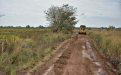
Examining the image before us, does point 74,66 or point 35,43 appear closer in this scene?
point 74,66

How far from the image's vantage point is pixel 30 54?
371 inches

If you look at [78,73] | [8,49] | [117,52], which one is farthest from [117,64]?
[8,49]

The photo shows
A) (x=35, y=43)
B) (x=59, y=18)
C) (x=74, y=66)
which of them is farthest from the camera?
(x=59, y=18)

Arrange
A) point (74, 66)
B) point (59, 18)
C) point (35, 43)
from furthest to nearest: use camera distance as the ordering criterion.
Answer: point (59, 18)
point (35, 43)
point (74, 66)

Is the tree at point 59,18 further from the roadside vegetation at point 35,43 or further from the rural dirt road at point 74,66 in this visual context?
the rural dirt road at point 74,66

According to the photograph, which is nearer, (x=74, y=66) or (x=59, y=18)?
(x=74, y=66)

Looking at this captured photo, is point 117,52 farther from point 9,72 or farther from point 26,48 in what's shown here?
point 9,72

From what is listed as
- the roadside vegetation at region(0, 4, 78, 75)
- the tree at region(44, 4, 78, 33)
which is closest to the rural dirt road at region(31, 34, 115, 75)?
the roadside vegetation at region(0, 4, 78, 75)

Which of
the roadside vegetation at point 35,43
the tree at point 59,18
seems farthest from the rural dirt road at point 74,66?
the tree at point 59,18

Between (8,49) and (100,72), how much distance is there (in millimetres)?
6489

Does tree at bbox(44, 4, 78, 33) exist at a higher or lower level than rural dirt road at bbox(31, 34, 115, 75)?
higher

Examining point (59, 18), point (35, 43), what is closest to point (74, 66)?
point (35, 43)

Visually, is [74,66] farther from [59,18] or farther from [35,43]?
[59,18]

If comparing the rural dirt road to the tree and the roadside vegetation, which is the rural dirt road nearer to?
the roadside vegetation
